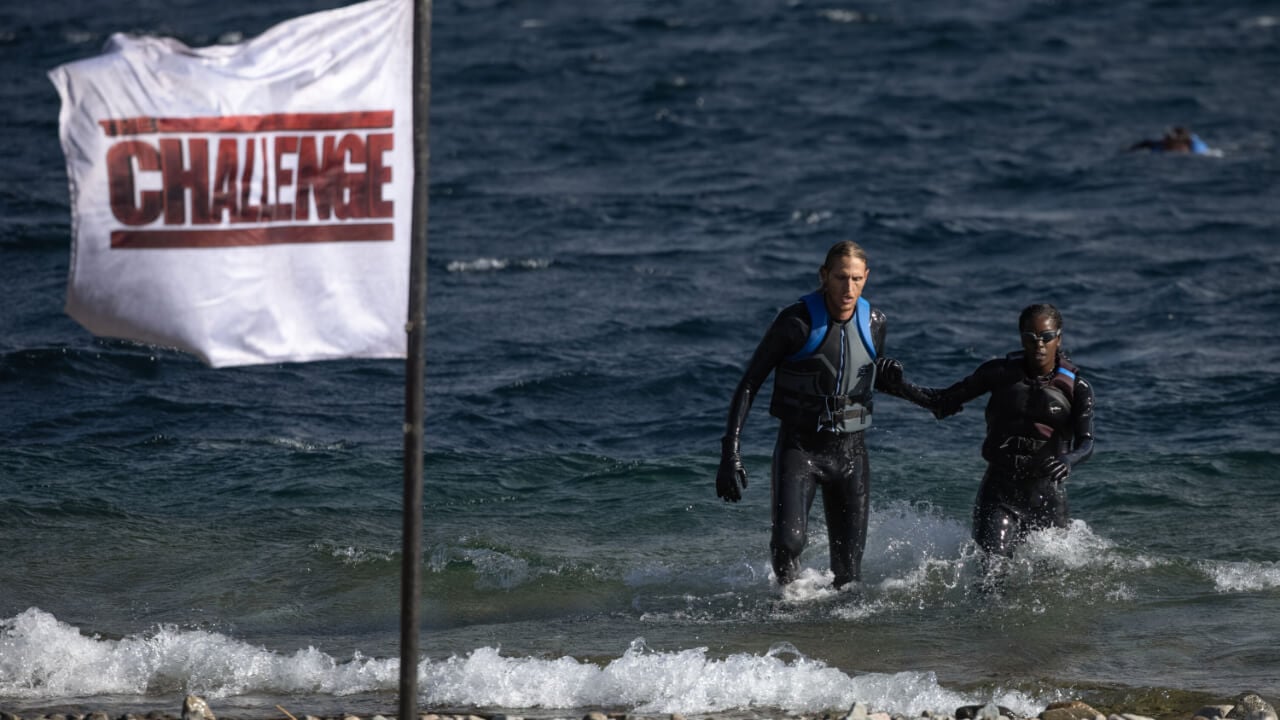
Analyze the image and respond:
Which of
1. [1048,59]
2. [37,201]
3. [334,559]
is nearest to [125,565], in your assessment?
[334,559]

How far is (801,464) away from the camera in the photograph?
8.28 meters

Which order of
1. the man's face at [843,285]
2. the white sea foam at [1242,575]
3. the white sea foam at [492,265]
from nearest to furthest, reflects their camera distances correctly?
the man's face at [843,285] → the white sea foam at [1242,575] → the white sea foam at [492,265]

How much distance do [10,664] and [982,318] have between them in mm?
11243

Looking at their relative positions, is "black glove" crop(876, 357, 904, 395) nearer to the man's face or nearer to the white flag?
the man's face

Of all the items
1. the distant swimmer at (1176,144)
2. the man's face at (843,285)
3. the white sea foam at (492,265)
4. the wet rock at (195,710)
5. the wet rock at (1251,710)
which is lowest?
the white sea foam at (492,265)

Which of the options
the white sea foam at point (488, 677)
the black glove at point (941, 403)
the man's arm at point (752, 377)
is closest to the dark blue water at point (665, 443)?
the white sea foam at point (488, 677)

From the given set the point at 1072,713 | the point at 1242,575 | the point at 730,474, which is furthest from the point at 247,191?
the point at 1242,575

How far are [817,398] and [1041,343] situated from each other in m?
1.20

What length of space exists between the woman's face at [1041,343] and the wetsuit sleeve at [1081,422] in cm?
19

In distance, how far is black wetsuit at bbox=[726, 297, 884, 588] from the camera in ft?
26.5

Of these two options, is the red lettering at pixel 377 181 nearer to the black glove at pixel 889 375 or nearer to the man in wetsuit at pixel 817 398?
the man in wetsuit at pixel 817 398

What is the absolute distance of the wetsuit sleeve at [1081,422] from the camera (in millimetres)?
8266

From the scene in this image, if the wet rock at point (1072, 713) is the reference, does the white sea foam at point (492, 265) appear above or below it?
below

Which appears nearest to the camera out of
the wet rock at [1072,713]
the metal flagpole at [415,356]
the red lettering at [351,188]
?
the metal flagpole at [415,356]
